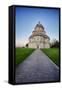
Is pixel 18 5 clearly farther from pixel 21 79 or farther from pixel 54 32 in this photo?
pixel 21 79

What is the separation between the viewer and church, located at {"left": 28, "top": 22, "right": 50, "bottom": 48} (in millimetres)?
2068

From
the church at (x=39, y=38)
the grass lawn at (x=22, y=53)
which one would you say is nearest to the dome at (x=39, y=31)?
the church at (x=39, y=38)

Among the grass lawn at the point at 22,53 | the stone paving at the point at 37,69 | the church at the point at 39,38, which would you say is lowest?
the stone paving at the point at 37,69

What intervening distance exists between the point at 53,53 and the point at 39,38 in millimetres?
147

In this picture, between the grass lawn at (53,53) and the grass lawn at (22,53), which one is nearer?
the grass lawn at (22,53)

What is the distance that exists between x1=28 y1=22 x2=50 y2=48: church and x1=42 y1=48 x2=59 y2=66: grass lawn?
31mm

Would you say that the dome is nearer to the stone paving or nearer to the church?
the church

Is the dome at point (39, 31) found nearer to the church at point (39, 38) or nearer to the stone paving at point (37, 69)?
the church at point (39, 38)

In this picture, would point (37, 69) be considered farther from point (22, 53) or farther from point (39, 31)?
point (39, 31)

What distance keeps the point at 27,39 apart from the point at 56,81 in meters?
0.36

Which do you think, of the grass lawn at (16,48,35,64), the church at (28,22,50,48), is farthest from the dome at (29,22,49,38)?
the grass lawn at (16,48,35,64)

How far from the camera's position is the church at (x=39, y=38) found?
207 cm

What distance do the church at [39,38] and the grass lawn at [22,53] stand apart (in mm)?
34
